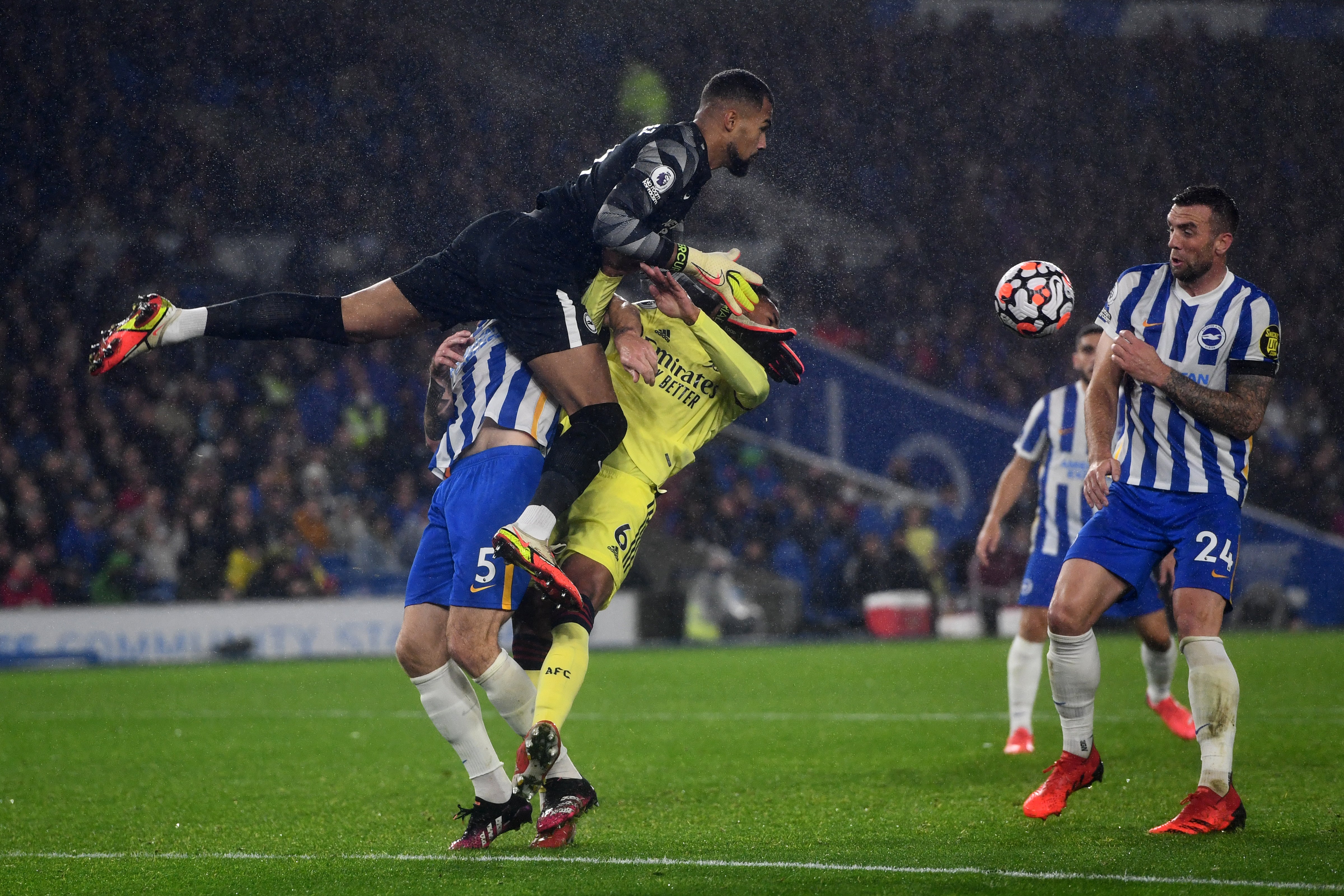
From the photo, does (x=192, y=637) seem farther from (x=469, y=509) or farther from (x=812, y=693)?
(x=469, y=509)

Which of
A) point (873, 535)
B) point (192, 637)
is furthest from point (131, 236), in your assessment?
point (873, 535)

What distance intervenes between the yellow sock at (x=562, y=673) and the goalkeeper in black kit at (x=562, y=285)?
431 millimetres

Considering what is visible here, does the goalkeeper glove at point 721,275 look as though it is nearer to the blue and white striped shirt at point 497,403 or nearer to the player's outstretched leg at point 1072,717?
the blue and white striped shirt at point 497,403

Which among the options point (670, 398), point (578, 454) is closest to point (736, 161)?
point (670, 398)

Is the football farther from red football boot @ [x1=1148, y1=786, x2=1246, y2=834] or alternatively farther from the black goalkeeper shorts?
red football boot @ [x1=1148, y1=786, x2=1246, y2=834]

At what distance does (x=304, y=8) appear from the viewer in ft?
58.0

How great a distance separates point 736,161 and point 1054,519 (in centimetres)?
331

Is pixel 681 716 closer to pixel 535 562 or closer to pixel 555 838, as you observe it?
pixel 555 838

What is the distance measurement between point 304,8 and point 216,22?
49.2 inches

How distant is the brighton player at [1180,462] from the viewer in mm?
4840

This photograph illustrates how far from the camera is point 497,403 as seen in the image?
16.4ft

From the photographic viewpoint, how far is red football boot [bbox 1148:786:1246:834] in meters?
4.62

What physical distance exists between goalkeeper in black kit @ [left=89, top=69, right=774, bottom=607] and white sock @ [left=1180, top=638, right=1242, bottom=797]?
2146 mm

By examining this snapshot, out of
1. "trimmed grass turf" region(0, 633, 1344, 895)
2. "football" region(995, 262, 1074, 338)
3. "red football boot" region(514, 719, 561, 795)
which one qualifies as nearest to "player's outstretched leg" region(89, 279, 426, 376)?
"red football boot" region(514, 719, 561, 795)
